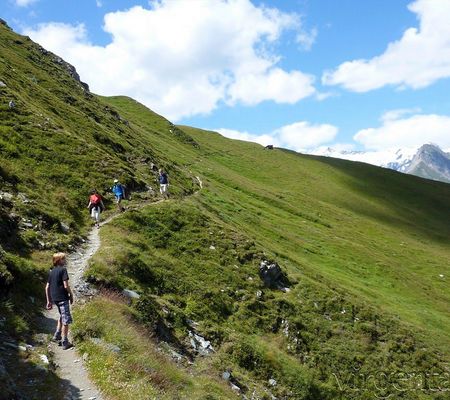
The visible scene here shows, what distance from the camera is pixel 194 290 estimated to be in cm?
2984

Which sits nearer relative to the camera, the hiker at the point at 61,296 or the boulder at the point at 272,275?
the hiker at the point at 61,296

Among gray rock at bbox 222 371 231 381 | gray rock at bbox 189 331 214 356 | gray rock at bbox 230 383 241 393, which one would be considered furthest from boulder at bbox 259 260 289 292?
gray rock at bbox 230 383 241 393

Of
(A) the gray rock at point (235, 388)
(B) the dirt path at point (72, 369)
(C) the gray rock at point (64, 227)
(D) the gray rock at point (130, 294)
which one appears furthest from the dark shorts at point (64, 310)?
(C) the gray rock at point (64, 227)

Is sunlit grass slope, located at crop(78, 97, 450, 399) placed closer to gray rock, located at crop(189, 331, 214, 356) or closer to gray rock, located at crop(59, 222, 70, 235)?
gray rock, located at crop(189, 331, 214, 356)

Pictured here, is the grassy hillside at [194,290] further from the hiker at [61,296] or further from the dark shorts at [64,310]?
→ the dark shorts at [64,310]

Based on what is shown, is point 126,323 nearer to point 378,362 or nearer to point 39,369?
point 39,369

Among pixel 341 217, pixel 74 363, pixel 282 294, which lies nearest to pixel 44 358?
pixel 74 363

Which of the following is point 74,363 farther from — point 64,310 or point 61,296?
point 61,296

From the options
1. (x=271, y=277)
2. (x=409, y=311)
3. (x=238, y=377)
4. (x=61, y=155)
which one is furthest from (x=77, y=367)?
(x=409, y=311)

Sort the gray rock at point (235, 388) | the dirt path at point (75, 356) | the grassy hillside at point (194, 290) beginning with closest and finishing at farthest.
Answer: the dirt path at point (75, 356) < the grassy hillside at point (194, 290) < the gray rock at point (235, 388)

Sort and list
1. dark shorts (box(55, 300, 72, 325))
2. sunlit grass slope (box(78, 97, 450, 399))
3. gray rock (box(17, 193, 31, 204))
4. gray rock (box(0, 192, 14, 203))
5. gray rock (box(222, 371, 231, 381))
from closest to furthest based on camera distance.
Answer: dark shorts (box(55, 300, 72, 325)) < gray rock (box(222, 371, 231, 381)) < sunlit grass slope (box(78, 97, 450, 399)) < gray rock (box(0, 192, 14, 203)) < gray rock (box(17, 193, 31, 204))

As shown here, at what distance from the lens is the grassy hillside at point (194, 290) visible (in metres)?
18.9

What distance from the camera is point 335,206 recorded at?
105 m

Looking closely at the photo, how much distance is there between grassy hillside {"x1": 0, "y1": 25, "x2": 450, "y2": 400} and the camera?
61.9 feet
